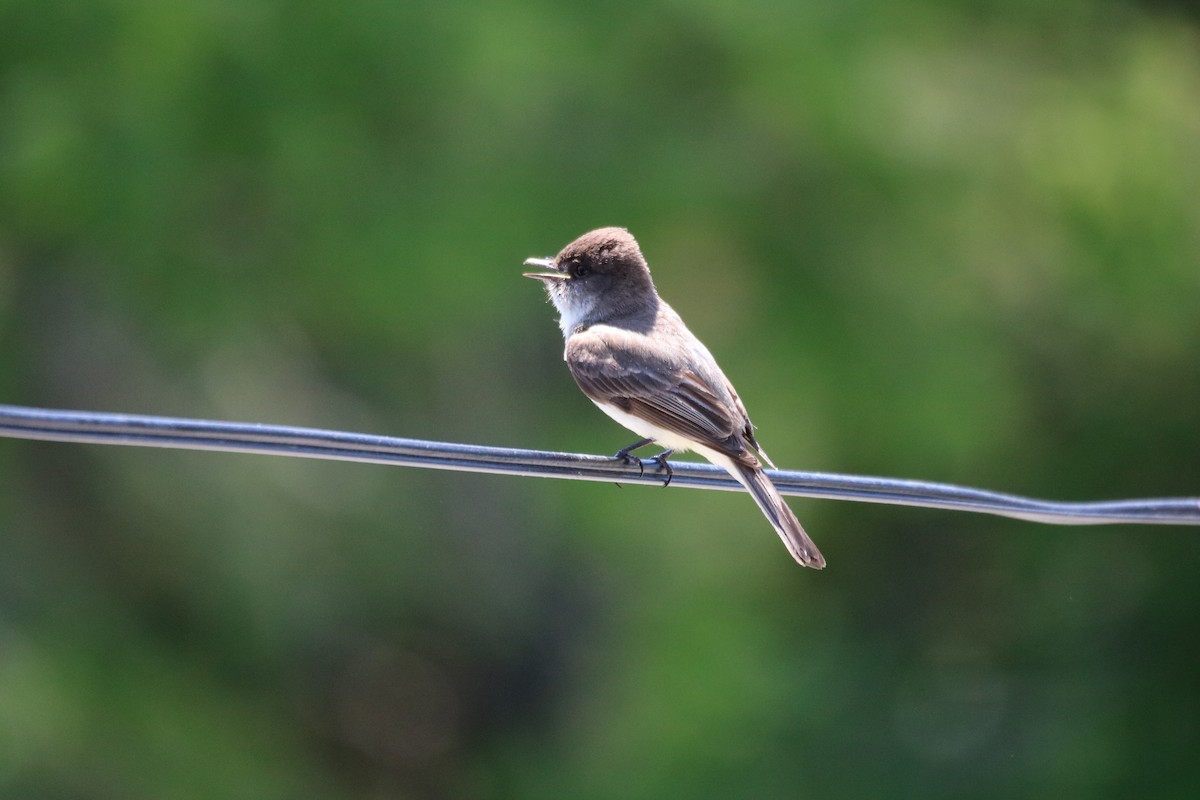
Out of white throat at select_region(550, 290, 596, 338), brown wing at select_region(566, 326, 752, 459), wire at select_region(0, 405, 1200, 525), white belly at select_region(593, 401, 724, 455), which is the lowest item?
wire at select_region(0, 405, 1200, 525)

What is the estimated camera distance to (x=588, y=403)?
25.7ft

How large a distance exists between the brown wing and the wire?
68 centimetres

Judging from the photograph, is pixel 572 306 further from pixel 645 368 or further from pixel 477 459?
pixel 477 459

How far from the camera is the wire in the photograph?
2.89 meters

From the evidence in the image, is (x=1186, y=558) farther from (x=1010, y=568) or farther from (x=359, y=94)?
(x=359, y=94)

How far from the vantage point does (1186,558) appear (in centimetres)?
759

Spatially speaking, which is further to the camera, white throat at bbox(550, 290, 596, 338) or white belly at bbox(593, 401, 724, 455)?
white throat at bbox(550, 290, 596, 338)

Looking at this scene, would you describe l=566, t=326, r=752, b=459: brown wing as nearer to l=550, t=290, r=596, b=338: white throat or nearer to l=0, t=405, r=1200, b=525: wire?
l=550, t=290, r=596, b=338: white throat

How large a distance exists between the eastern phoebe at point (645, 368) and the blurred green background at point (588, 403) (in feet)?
3.93

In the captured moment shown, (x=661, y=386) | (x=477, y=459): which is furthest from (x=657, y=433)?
(x=477, y=459)

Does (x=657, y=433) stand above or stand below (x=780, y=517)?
above

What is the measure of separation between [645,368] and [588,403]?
2.60 m

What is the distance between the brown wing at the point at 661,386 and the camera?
498 centimetres

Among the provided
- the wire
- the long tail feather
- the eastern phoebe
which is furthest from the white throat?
the wire
